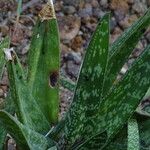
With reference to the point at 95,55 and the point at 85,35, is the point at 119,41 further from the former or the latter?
the point at 85,35

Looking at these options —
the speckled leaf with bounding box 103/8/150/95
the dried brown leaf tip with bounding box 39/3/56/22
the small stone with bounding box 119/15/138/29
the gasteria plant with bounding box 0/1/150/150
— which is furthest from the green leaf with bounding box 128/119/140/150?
the small stone with bounding box 119/15/138/29

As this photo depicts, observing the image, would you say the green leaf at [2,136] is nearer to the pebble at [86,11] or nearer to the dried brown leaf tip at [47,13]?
the dried brown leaf tip at [47,13]

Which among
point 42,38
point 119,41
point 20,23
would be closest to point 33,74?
point 42,38

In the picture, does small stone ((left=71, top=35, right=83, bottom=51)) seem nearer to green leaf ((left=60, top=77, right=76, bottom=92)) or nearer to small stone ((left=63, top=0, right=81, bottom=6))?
small stone ((left=63, top=0, right=81, bottom=6))

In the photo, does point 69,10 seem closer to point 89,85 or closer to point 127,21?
point 127,21

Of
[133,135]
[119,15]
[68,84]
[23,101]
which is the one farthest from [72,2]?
[133,135]

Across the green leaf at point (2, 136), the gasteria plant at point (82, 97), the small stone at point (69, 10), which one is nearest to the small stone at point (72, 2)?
the small stone at point (69, 10)

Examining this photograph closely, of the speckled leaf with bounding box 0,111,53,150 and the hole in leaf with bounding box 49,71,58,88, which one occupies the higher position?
the hole in leaf with bounding box 49,71,58,88
